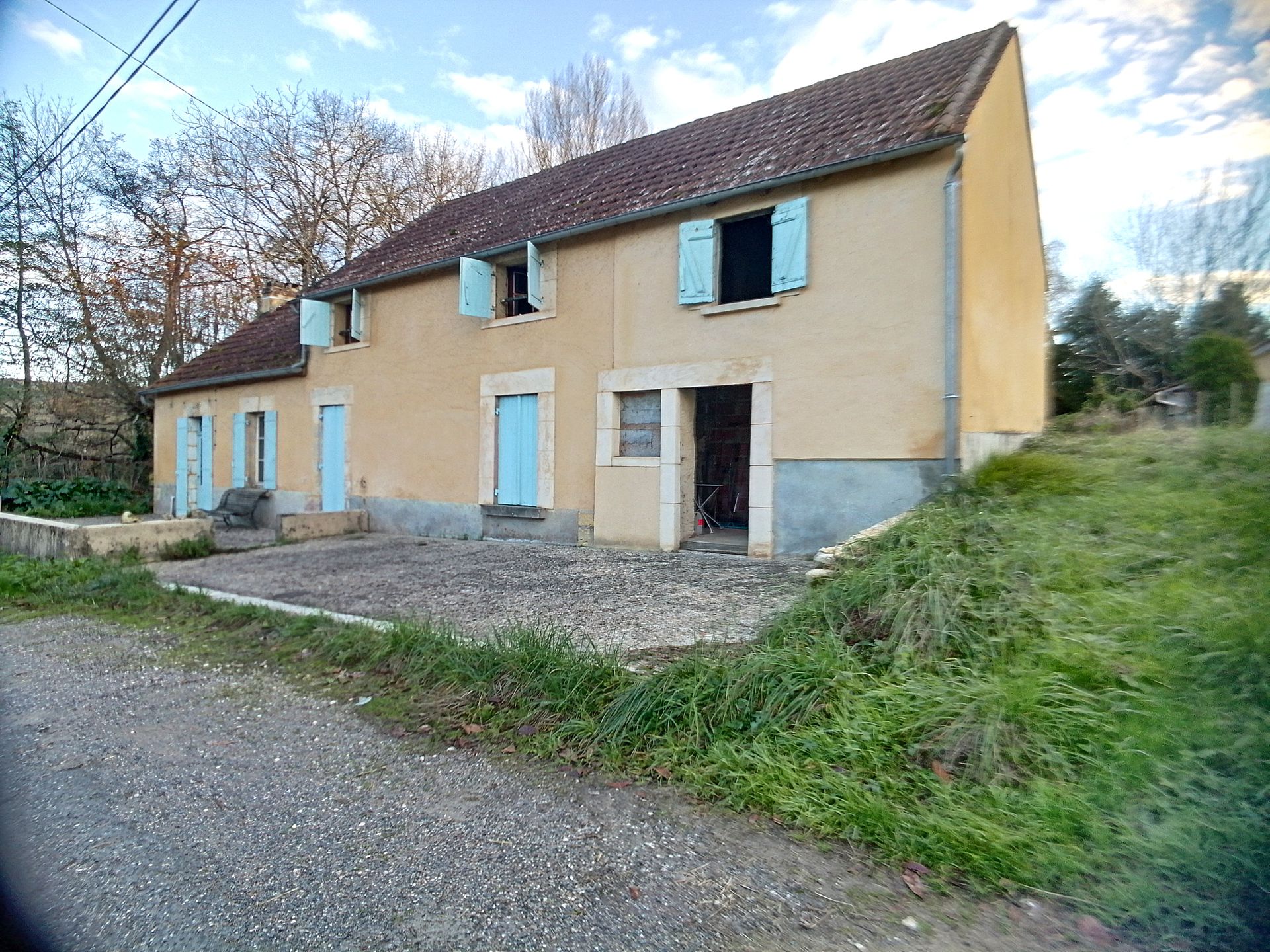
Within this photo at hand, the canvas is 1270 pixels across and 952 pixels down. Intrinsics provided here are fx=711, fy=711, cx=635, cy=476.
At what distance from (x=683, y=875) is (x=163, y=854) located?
6.16 feet

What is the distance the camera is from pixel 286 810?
291 cm

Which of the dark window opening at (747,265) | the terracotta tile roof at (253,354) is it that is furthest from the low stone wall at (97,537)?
the dark window opening at (747,265)

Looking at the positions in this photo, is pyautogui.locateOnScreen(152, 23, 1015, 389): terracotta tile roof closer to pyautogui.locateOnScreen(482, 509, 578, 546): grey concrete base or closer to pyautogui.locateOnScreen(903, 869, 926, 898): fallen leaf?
pyautogui.locateOnScreen(482, 509, 578, 546): grey concrete base

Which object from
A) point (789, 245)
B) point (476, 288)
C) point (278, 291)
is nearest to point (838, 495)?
point (789, 245)

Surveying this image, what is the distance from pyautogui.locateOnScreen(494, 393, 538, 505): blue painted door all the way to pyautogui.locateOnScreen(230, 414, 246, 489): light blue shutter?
309 inches

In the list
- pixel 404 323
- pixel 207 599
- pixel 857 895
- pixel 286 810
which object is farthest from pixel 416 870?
pixel 404 323

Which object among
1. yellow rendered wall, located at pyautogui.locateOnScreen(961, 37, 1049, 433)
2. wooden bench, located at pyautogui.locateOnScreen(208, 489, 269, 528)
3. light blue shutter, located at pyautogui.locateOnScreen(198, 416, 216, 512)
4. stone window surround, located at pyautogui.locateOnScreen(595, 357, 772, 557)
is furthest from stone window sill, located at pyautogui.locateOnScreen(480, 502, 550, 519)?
light blue shutter, located at pyautogui.locateOnScreen(198, 416, 216, 512)

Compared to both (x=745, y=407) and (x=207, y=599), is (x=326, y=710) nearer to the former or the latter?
(x=207, y=599)

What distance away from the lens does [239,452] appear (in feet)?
50.5

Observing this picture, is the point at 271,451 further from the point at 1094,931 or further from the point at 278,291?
the point at 1094,931

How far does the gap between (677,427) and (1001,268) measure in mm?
4277

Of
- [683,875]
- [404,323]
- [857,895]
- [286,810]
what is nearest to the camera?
[857,895]

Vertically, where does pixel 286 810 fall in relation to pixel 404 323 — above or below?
below

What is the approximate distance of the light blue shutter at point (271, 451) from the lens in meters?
14.5
